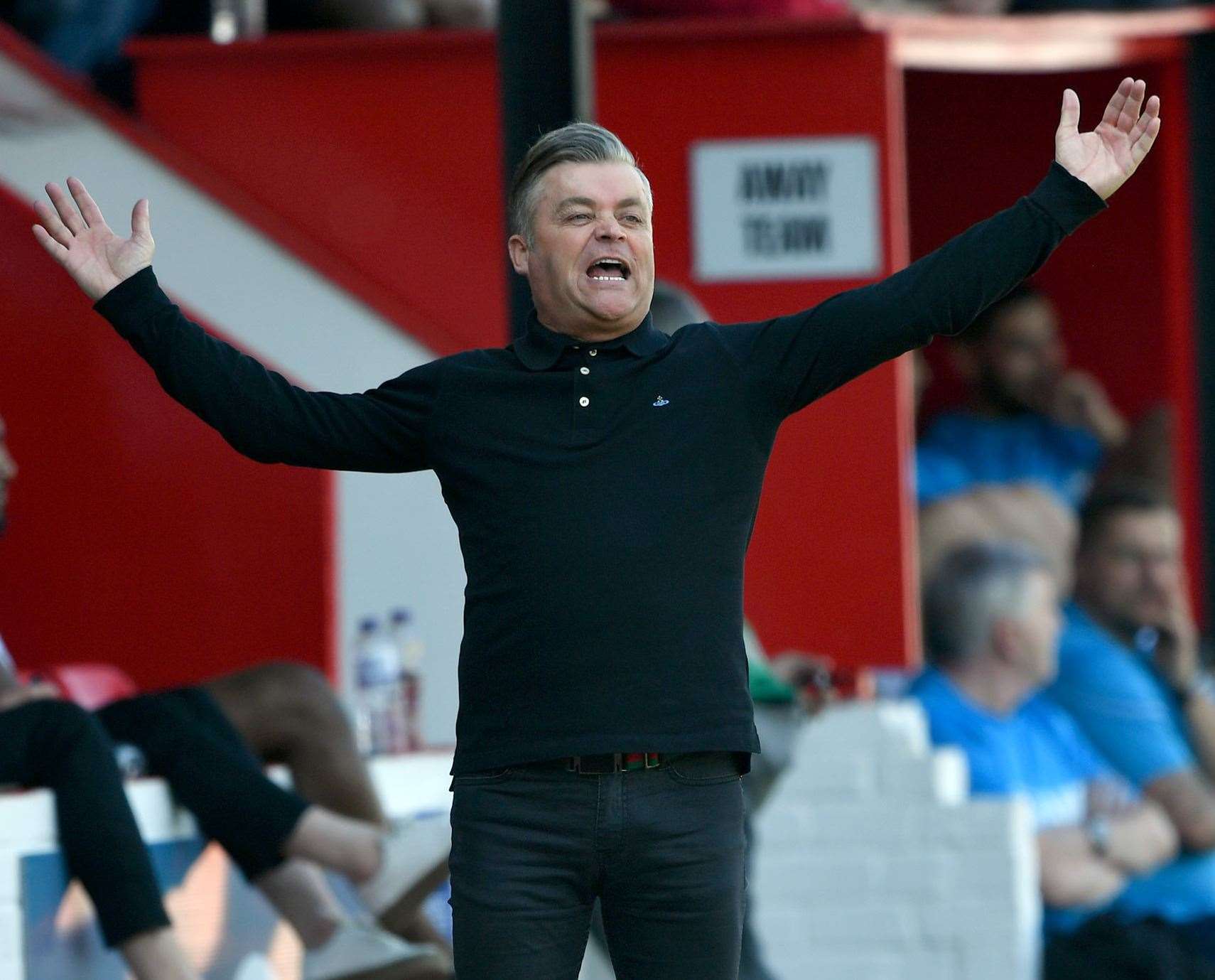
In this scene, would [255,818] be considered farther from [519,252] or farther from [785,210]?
[785,210]

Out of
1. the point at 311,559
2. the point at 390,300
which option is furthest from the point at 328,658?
the point at 390,300

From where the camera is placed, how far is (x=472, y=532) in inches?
108

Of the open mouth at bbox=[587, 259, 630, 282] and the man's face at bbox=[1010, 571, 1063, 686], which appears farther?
the man's face at bbox=[1010, 571, 1063, 686]

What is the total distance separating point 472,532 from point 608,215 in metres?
0.39

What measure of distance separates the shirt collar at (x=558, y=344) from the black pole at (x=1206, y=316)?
6339mm

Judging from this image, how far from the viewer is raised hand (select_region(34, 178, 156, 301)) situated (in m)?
2.80

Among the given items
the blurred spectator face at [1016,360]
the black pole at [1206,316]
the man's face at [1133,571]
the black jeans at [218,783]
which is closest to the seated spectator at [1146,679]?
the man's face at [1133,571]

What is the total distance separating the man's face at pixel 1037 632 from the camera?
22.7 ft

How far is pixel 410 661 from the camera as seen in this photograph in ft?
20.5

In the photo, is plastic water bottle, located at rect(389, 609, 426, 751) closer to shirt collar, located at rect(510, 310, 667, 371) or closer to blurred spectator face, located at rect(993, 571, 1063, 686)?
blurred spectator face, located at rect(993, 571, 1063, 686)

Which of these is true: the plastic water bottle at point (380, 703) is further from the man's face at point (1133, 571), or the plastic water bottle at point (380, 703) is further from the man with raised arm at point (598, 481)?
the man with raised arm at point (598, 481)

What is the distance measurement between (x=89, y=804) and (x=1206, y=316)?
562cm

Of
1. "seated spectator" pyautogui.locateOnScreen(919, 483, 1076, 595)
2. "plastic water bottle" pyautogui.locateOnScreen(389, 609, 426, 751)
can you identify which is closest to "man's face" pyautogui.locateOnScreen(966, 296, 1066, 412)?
"seated spectator" pyautogui.locateOnScreen(919, 483, 1076, 595)

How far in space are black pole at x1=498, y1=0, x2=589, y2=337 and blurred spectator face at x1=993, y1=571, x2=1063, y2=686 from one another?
9.62 feet
